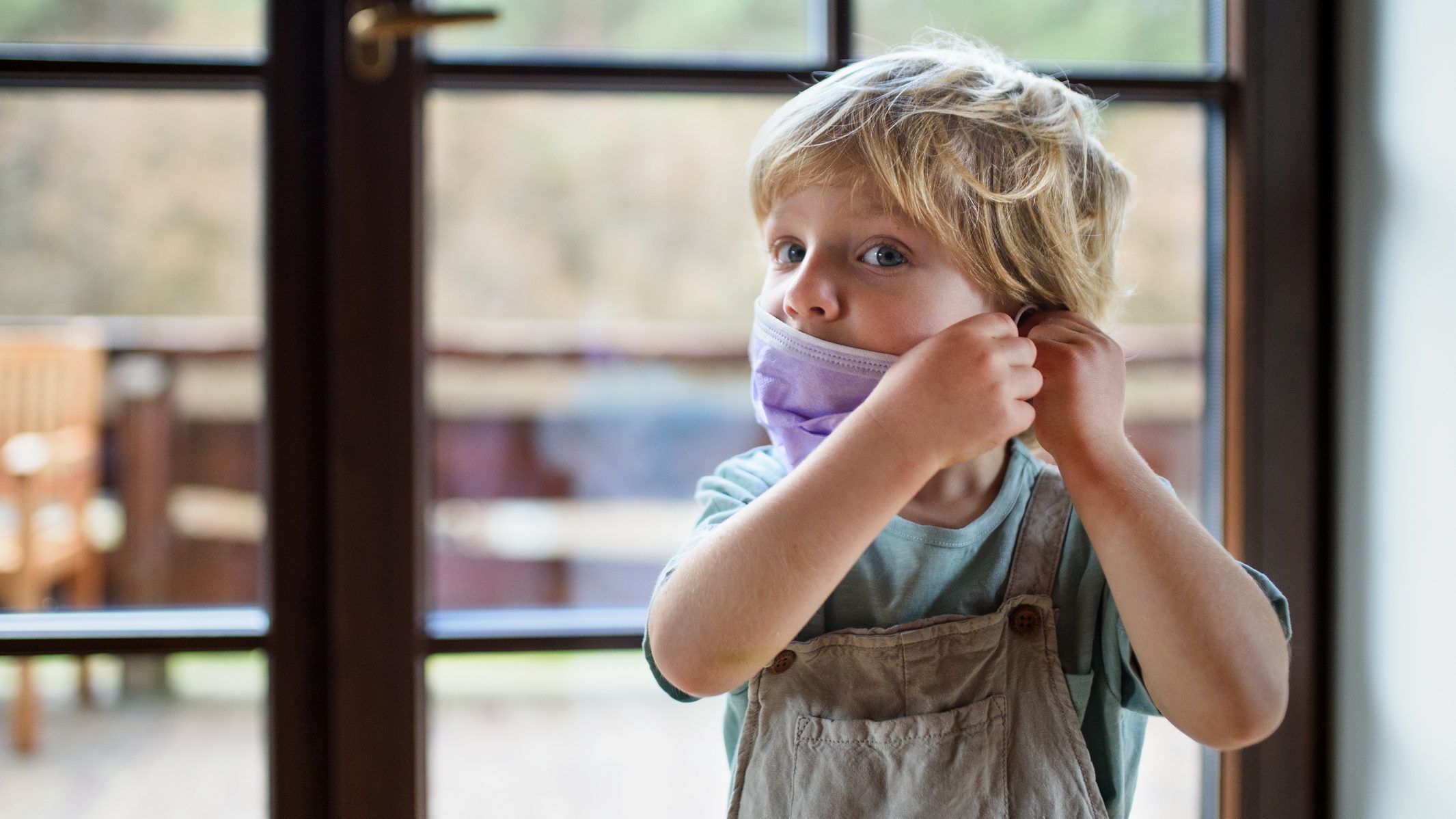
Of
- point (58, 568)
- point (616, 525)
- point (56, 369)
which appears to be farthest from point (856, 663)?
point (616, 525)

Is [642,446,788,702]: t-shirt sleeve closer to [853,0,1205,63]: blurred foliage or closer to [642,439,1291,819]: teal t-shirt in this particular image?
[642,439,1291,819]: teal t-shirt

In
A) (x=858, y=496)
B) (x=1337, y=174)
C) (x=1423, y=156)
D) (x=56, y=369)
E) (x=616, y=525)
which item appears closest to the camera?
(x=858, y=496)

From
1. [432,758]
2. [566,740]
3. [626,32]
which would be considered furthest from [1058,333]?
[566,740]

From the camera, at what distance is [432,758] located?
1021mm

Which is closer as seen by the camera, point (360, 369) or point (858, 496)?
point (858, 496)

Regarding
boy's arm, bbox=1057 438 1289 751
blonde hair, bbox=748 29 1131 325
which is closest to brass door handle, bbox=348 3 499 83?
blonde hair, bbox=748 29 1131 325

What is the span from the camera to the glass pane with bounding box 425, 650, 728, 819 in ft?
3.73

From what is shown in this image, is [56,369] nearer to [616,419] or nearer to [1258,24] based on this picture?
[616,419]

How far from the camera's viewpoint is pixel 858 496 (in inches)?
23.4

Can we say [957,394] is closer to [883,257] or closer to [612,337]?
[883,257]

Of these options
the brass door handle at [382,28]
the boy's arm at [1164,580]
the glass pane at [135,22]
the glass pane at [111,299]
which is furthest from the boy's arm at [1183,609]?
the glass pane at [135,22]

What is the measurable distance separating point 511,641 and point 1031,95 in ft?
2.35

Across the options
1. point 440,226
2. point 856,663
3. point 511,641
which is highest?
point 440,226

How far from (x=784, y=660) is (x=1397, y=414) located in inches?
25.8
